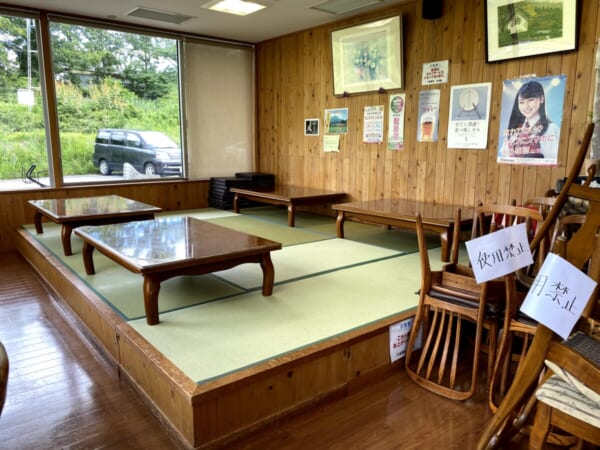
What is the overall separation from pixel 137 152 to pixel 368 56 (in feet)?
10.3

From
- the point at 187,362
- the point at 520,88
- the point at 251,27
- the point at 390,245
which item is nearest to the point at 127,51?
the point at 251,27

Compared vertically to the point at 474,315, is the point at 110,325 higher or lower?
lower

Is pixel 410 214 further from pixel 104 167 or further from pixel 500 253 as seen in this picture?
pixel 104 167

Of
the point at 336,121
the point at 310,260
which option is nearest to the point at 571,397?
the point at 310,260

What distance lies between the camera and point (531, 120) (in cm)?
367

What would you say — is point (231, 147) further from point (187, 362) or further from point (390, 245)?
point (187, 362)

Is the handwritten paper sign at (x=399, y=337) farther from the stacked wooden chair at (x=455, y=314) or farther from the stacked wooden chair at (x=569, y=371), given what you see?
the stacked wooden chair at (x=569, y=371)

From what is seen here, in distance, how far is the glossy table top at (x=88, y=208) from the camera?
3.75 meters

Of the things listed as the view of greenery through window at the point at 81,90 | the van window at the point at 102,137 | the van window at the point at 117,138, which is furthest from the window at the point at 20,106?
the van window at the point at 117,138

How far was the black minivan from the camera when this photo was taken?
18.4 ft

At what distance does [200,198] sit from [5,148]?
2373 mm

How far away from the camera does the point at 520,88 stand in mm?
3730

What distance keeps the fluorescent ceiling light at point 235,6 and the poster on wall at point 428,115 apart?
1.91 m

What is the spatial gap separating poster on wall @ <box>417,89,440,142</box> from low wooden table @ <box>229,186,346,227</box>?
1.30 metres
